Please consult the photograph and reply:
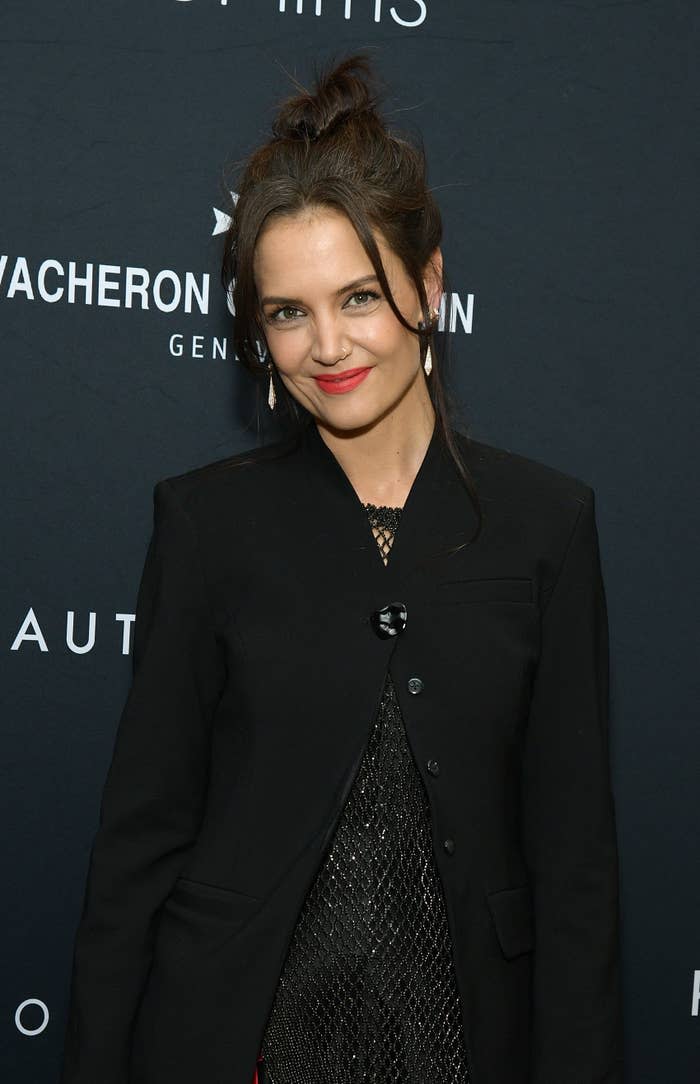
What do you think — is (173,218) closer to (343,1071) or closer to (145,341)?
(145,341)

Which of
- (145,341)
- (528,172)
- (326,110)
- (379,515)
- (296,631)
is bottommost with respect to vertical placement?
(296,631)

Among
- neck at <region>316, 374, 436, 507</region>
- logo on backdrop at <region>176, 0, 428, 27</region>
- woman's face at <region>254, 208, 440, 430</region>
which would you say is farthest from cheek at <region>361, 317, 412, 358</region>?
logo on backdrop at <region>176, 0, 428, 27</region>

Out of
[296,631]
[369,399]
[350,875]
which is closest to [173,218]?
[369,399]

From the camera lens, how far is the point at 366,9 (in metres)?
1.78

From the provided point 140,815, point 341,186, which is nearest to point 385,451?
point 341,186

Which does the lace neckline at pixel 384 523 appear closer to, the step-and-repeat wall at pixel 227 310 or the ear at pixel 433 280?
the ear at pixel 433 280

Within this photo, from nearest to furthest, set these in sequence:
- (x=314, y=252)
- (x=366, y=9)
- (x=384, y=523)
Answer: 1. (x=314, y=252)
2. (x=384, y=523)
3. (x=366, y=9)

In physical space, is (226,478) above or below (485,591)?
above

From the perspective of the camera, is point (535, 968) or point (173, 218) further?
point (173, 218)

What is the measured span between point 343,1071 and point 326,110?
97 cm

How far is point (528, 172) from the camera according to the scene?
1.83m

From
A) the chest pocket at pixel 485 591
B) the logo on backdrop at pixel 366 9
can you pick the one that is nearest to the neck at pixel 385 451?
the chest pocket at pixel 485 591

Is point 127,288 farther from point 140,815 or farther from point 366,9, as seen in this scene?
point 140,815

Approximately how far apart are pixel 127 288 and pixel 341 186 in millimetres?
670
